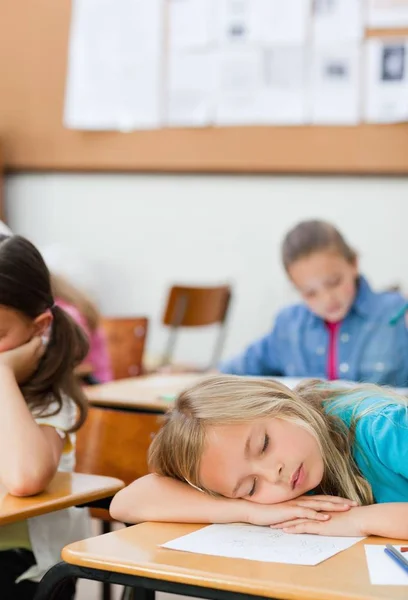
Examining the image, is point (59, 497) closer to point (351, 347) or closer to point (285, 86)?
point (351, 347)

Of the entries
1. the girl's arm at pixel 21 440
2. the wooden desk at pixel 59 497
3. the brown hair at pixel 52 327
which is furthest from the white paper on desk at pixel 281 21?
the wooden desk at pixel 59 497

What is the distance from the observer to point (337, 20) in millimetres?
4602

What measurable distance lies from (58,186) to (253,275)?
1.18 m

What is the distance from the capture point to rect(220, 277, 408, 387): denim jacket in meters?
3.25

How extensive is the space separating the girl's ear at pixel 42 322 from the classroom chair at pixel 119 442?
1.53ft

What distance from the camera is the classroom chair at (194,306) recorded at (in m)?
4.12

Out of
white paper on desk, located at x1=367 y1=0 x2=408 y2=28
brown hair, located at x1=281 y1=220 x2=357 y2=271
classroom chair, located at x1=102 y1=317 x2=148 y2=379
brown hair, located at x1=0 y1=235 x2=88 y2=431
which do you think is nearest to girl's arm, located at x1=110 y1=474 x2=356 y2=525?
brown hair, located at x1=0 y1=235 x2=88 y2=431

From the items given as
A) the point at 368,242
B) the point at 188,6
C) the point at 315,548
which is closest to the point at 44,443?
the point at 315,548

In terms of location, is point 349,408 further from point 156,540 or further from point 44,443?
point 44,443

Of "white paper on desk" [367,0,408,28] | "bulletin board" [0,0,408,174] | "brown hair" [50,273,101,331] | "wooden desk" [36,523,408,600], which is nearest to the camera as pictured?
"wooden desk" [36,523,408,600]

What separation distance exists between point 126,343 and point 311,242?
0.76 meters

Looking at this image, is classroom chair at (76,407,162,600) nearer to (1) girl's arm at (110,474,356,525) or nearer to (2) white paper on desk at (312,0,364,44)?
(1) girl's arm at (110,474,356,525)

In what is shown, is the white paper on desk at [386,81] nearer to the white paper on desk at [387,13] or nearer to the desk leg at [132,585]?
the white paper on desk at [387,13]

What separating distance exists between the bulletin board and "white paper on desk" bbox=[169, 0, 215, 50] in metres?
0.44
